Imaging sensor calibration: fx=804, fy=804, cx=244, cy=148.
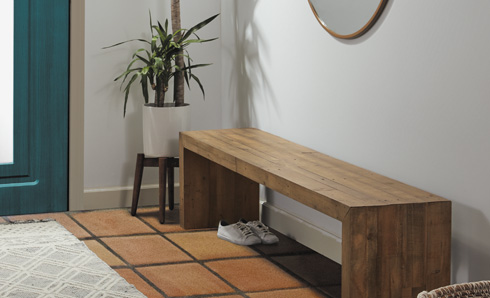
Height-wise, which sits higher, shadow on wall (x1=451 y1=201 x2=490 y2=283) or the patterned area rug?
shadow on wall (x1=451 y1=201 x2=490 y2=283)

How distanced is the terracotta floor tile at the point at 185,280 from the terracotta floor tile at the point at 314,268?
395 mm

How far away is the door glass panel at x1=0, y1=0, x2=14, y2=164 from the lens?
473 cm

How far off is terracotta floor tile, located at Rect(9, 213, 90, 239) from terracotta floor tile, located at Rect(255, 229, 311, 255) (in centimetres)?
97

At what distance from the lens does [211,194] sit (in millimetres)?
4594

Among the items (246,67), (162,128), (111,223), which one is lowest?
(111,223)

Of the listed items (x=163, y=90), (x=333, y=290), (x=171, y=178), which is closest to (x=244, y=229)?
(x=171, y=178)

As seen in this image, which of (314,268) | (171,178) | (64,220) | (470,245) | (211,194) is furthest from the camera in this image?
(171,178)

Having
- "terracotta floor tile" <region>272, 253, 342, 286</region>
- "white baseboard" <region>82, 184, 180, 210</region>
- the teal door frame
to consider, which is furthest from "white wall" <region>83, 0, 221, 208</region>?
"terracotta floor tile" <region>272, 253, 342, 286</region>

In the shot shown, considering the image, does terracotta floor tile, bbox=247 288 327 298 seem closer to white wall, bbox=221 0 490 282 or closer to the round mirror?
white wall, bbox=221 0 490 282

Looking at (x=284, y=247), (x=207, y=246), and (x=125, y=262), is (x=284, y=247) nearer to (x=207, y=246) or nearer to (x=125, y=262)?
(x=207, y=246)

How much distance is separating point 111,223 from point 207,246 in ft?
2.39

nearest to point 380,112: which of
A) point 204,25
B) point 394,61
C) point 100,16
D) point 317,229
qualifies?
point 394,61

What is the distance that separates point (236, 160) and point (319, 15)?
0.81 metres

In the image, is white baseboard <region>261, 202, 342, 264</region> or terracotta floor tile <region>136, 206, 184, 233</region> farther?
terracotta floor tile <region>136, 206, 184, 233</region>
